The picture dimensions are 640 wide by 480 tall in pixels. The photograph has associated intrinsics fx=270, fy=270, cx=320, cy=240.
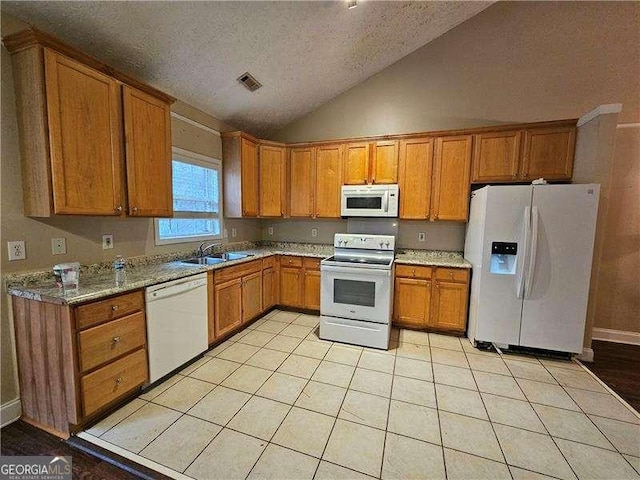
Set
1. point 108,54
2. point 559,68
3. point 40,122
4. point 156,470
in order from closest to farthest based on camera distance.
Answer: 1. point 156,470
2. point 40,122
3. point 108,54
4. point 559,68

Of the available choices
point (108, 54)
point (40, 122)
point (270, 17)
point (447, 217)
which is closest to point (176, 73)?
point (108, 54)

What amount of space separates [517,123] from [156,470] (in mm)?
4585

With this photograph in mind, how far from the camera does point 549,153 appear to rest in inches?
118

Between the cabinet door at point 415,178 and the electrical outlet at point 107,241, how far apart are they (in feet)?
10.4

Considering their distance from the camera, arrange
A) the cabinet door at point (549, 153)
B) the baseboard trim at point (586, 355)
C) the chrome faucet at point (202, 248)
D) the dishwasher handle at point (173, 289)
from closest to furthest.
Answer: the dishwasher handle at point (173, 289), the baseboard trim at point (586, 355), the cabinet door at point (549, 153), the chrome faucet at point (202, 248)

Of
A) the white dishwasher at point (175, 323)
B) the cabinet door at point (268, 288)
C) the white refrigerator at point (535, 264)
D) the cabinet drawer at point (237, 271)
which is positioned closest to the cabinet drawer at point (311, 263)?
the cabinet door at point (268, 288)

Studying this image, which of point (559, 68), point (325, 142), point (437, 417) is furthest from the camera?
point (325, 142)

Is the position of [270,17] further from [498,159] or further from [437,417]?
[437,417]

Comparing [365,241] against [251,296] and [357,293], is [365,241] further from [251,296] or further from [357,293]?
[251,296]

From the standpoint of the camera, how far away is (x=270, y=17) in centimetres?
236

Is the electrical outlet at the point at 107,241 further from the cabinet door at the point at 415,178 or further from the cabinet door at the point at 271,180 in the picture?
the cabinet door at the point at 415,178

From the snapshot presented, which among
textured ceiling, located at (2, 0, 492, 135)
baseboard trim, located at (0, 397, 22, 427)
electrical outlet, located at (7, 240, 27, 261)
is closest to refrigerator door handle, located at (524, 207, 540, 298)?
textured ceiling, located at (2, 0, 492, 135)

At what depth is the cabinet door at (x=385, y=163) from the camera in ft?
11.6

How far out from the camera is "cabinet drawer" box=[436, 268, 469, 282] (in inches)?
124
